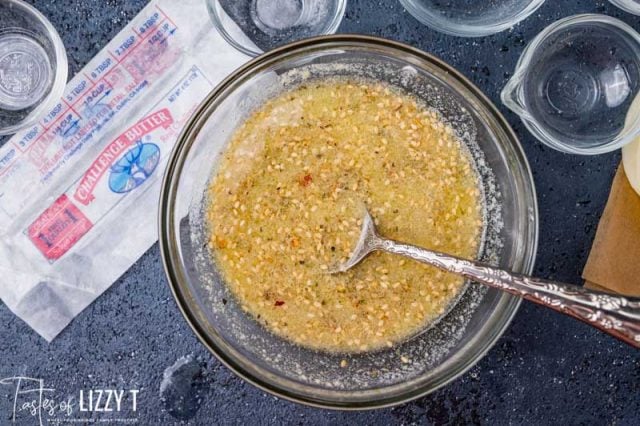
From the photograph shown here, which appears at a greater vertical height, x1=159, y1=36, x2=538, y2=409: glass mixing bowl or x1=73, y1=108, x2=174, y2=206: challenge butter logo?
x1=73, y1=108, x2=174, y2=206: challenge butter logo

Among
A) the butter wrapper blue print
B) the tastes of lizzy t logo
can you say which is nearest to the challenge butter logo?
the butter wrapper blue print

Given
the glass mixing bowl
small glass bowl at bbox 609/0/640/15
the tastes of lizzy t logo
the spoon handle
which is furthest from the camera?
the tastes of lizzy t logo

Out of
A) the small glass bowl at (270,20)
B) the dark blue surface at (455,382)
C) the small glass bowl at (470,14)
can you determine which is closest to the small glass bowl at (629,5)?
the dark blue surface at (455,382)

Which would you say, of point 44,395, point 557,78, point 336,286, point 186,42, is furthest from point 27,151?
point 557,78

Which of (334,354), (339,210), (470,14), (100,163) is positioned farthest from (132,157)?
(470,14)

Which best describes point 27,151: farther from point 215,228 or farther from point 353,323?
point 353,323

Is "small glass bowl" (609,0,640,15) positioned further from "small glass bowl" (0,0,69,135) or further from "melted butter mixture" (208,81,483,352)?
"small glass bowl" (0,0,69,135)

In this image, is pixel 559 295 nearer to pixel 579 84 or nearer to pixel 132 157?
pixel 579 84
